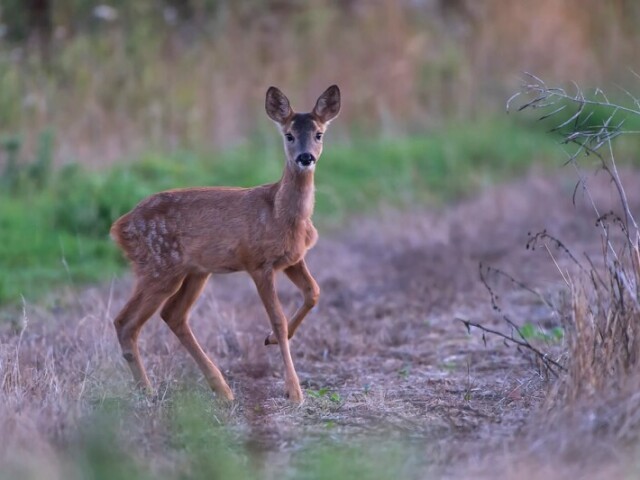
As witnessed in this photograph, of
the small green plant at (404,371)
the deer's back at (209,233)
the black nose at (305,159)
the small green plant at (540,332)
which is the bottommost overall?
the small green plant at (404,371)

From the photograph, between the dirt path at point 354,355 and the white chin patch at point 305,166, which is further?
the white chin patch at point 305,166

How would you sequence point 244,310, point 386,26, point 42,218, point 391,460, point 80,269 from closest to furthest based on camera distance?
point 391,460, point 244,310, point 80,269, point 42,218, point 386,26

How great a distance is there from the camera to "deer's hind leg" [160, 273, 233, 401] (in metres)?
6.83

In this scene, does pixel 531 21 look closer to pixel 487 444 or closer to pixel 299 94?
pixel 299 94

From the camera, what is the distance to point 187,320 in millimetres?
7309

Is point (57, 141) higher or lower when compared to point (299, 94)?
lower

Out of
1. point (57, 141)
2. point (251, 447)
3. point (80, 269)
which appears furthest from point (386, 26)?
point (251, 447)

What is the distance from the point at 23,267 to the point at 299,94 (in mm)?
6114

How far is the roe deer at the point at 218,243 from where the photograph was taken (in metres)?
6.97

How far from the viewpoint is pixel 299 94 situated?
16.0 metres

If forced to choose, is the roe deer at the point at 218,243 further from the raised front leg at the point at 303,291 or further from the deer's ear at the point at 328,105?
the deer's ear at the point at 328,105

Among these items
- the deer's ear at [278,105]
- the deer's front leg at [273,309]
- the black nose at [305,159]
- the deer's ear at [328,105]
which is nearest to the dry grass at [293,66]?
the deer's ear at [278,105]

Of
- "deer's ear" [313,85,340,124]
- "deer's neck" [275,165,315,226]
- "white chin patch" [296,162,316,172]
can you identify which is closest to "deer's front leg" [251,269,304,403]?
"deer's neck" [275,165,315,226]

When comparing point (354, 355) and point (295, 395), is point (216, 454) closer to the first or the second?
point (295, 395)
